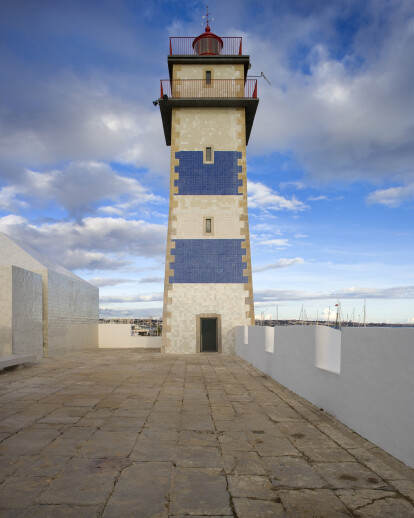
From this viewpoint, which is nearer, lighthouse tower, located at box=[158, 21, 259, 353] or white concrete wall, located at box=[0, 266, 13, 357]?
white concrete wall, located at box=[0, 266, 13, 357]

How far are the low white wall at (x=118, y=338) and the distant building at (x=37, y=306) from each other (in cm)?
188

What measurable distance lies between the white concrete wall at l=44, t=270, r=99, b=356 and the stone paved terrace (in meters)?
9.24

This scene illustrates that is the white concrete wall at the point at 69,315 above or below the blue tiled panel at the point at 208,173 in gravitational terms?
below

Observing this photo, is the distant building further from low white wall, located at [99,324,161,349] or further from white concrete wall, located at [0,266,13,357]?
low white wall, located at [99,324,161,349]

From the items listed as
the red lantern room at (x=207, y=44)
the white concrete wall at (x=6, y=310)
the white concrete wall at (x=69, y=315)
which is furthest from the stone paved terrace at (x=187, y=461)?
the red lantern room at (x=207, y=44)

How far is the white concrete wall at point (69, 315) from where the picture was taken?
1540 centimetres

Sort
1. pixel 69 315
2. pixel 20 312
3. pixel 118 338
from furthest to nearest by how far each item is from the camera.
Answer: pixel 118 338, pixel 69 315, pixel 20 312

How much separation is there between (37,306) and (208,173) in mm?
8377

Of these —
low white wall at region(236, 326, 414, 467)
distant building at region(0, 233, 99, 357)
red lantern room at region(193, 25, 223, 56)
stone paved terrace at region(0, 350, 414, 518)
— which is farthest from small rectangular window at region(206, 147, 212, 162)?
stone paved terrace at region(0, 350, 414, 518)

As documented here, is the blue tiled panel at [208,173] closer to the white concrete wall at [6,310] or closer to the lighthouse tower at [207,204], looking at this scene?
the lighthouse tower at [207,204]

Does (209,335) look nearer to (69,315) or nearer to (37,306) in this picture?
(69,315)

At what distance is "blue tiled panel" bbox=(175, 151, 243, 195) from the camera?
56.1 feet

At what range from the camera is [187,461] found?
356 cm

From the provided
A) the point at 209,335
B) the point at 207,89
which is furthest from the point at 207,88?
the point at 209,335
